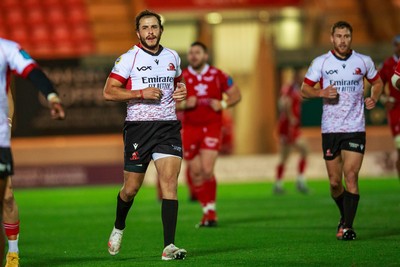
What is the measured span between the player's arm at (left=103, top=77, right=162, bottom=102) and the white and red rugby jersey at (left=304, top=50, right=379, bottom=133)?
2316 mm

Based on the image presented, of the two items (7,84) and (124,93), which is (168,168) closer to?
(124,93)

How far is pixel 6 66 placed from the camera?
23.7ft

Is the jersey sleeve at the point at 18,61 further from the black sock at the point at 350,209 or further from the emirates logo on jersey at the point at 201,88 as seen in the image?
the emirates logo on jersey at the point at 201,88

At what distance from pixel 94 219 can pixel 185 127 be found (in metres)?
2.30

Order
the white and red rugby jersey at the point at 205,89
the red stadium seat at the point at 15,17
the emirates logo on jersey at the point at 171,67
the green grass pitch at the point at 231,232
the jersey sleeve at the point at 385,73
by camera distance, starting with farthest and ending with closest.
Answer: the red stadium seat at the point at 15,17 → the jersey sleeve at the point at 385,73 → the white and red rugby jersey at the point at 205,89 → the emirates logo on jersey at the point at 171,67 → the green grass pitch at the point at 231,232

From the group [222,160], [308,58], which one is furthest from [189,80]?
[308,58]

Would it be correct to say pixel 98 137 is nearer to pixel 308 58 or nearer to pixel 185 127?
pixel 308 58

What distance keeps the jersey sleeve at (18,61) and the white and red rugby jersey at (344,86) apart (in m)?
4.29

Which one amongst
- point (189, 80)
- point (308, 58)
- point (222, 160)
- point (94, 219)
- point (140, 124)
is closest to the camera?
point (140, 124)

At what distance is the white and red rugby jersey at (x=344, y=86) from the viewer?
34.7 feet

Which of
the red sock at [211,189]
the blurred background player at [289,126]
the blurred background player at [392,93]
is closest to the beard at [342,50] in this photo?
the red sock at [211,189]

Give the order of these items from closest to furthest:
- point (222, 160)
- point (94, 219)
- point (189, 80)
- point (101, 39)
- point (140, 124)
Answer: point (140, 124) → point (189, 80) → point (94, 219) → point (222, 160) → point (101, 39)

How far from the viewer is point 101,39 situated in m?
30.2

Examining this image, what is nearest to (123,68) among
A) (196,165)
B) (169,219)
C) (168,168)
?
(168,168)
